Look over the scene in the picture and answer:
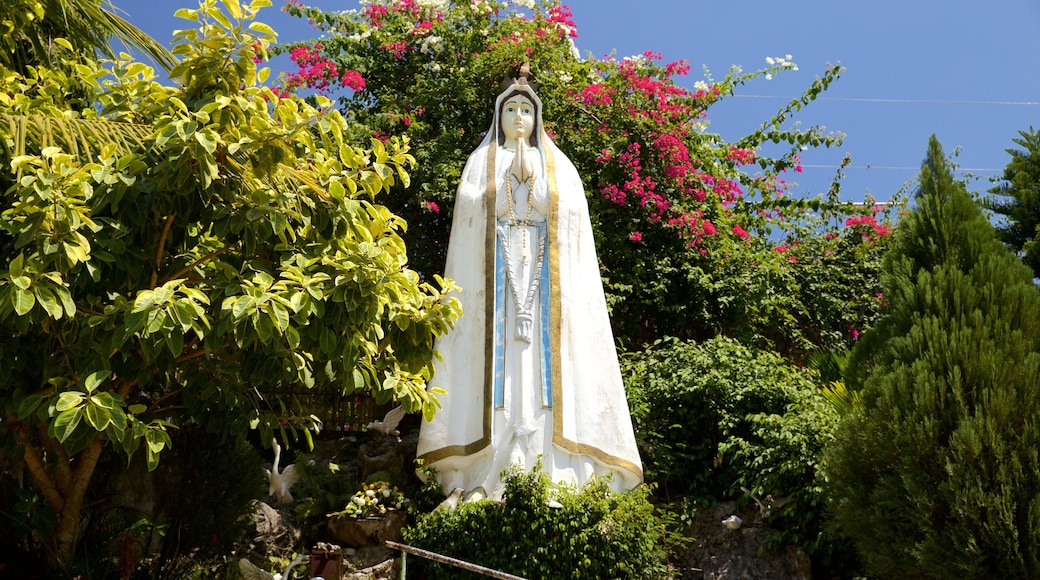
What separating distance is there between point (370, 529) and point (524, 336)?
1661 millimetres

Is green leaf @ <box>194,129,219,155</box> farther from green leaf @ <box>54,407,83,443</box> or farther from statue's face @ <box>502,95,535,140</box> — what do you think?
statue's face @ <box>502,95,535,140</box>

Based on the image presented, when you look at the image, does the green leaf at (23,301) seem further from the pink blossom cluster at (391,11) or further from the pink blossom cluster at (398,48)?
the pink blossom cluster at (391,11)

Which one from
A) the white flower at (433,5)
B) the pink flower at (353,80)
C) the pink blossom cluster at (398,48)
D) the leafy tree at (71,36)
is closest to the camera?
the leafy tree at (71,36)

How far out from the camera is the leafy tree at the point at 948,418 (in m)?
5.10

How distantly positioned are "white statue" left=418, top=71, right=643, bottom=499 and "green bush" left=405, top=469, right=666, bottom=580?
0.30 meters

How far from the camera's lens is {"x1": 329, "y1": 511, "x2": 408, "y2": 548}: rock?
713cm

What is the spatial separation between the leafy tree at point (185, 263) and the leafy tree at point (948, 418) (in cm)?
235

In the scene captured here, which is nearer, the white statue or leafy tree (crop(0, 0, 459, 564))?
leafy tree (crop(0, 0, 459, 564))

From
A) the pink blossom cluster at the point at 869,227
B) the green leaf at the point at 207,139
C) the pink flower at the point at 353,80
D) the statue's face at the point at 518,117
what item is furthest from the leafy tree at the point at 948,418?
the pink flower at the point at 353,80

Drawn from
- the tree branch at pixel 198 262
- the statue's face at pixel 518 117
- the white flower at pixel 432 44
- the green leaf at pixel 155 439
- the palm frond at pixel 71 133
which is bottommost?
the green leaf at pixel 155 439

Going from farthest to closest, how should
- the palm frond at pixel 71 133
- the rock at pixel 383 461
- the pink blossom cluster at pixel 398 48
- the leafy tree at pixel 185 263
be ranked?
the pink blossom cluster at pixel 398 48, the rock at pixel 383 461, the palm frond at pixel 71 133, the leafy tree at pixel 185 263

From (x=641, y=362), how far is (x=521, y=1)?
13.6ft

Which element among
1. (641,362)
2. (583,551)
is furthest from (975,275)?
(641,362)

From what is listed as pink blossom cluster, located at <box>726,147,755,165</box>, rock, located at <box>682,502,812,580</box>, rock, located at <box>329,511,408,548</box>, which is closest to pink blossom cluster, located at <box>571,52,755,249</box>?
pink blossom cluster, located at <box>726,147,755,165</box>
